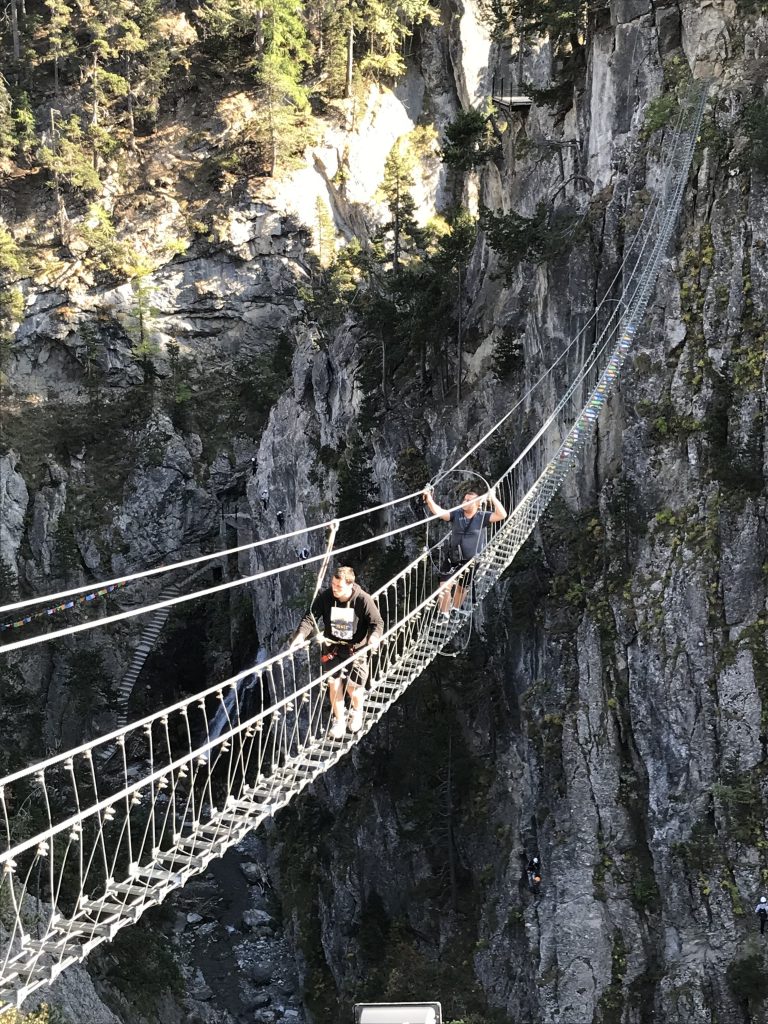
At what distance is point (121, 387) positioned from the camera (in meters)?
29.9

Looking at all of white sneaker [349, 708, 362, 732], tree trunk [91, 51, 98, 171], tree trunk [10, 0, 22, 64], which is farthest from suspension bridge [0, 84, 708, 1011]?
tree trunk [10, 0, 22, 64]

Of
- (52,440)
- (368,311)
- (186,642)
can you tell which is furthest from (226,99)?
(186,642)

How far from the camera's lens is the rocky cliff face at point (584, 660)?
11.6 meters

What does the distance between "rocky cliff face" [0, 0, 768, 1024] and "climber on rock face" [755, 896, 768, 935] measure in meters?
0.18

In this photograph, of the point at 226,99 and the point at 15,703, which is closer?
the point at 15,703

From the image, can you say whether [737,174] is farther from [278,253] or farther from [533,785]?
[278,253]

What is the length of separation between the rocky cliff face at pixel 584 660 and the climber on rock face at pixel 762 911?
0.18m

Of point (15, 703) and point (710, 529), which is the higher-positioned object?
point (710, 529)

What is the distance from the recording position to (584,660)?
1339 centimetres

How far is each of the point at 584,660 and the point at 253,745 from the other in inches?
193

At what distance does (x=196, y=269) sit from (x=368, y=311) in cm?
1075

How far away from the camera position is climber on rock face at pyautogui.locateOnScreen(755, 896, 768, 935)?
10531mm

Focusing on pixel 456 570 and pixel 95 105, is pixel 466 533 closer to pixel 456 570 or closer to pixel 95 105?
pixel 456 570

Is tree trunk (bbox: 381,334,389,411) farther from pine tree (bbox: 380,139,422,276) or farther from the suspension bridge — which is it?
the suspension bridge
